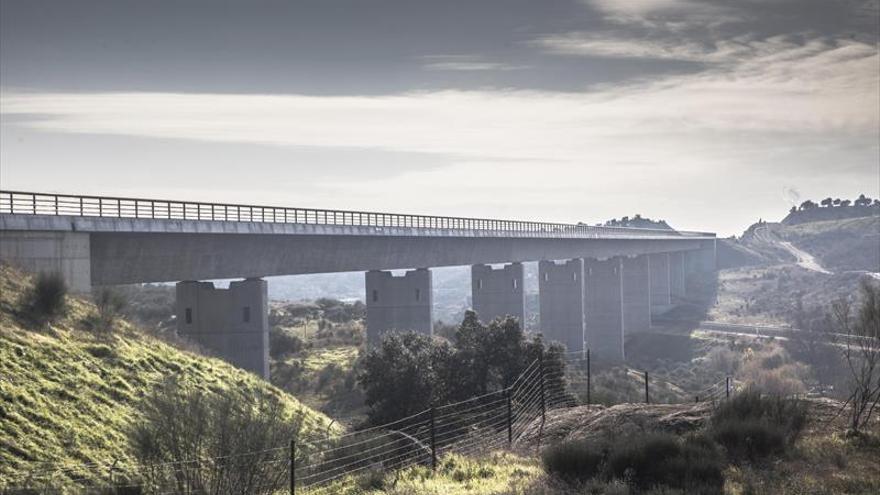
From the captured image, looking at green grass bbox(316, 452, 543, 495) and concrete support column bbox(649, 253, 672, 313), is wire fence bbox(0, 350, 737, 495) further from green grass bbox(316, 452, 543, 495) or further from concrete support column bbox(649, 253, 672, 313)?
concrete support column bbox(649, 253, 672, 313)

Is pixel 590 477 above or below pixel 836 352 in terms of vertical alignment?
above

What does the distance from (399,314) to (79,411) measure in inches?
1431

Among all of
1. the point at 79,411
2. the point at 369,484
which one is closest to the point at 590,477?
the point at 369,484

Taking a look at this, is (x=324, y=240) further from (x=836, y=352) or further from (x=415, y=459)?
(x=836, y=352)

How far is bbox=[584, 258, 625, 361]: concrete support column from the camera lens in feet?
328

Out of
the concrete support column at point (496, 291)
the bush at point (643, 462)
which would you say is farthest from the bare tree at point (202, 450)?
the concrete support column at point (496, 291)

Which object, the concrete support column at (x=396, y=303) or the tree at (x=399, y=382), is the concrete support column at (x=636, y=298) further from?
the tree at (x=399, y=382)

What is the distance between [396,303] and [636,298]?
6808 cm

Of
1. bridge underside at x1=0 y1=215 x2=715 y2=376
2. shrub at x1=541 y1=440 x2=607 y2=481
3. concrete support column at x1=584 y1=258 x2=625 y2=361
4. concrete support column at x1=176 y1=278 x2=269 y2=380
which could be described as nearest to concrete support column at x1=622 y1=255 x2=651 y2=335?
concrete support column at x1=584 y1=258 x2=625 y2=361

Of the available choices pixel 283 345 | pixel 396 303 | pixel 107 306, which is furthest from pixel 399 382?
pixel 283 345

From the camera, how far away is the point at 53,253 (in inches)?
1200

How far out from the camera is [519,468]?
19.0 m

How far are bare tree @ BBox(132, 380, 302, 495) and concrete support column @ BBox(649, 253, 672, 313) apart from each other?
126148mm

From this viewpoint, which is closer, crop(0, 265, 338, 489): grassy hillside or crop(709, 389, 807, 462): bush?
crop(709, 389, 807, 462): bush
